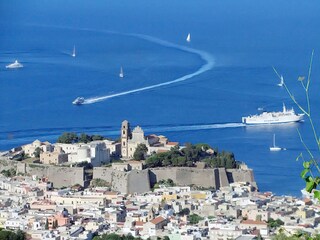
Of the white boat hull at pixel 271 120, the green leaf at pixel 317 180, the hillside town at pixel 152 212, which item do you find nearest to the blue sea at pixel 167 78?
the white boat hull at pixel 271 120

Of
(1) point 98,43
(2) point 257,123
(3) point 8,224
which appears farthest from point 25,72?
(3) point 8,224

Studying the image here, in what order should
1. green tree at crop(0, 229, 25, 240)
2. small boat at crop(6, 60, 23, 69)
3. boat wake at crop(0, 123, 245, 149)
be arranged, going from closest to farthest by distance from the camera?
green tree at crop(0, 229, 25, 240) < boat wake at crop(0, 123, 245, 149) < small boat at crop(6, 60, 23, 69)

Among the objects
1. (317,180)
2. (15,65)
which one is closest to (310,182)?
(317,180)

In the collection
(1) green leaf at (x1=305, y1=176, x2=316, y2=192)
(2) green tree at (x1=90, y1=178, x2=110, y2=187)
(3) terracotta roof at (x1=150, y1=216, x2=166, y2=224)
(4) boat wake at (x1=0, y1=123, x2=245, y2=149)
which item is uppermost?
(4) boat wake at (x1=0, y1=123, x2=245, y2=149)

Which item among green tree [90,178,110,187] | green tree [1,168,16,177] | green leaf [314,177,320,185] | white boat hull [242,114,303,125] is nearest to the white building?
green tree [90,178,110,187]

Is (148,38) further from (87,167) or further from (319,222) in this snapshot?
(319,222)

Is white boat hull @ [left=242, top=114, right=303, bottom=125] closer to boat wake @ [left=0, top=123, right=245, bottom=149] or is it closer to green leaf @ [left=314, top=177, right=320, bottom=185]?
boat wake @ [left=0, top=123, right=245, bottom=149]
